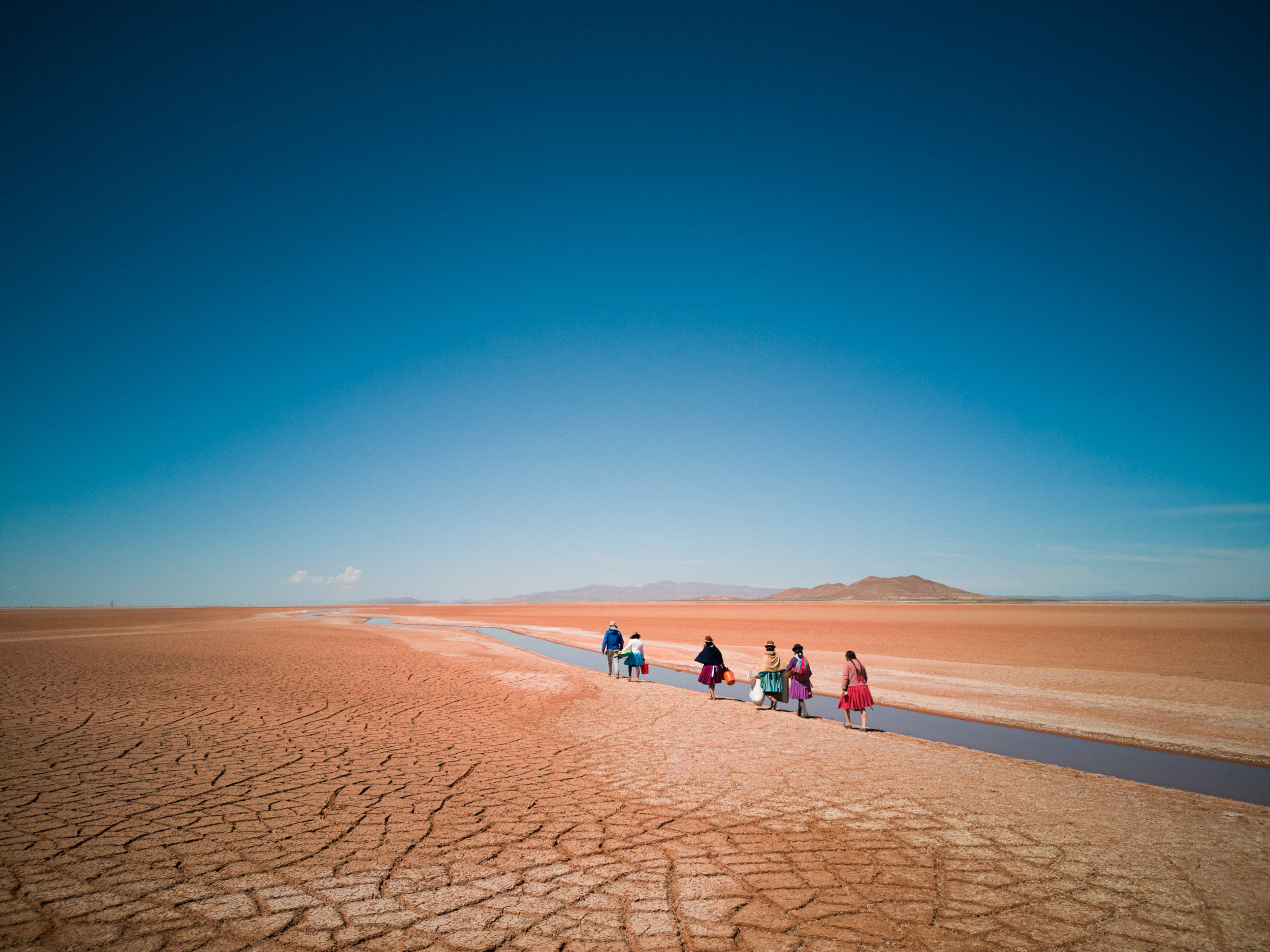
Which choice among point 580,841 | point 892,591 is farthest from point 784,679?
point 892,591

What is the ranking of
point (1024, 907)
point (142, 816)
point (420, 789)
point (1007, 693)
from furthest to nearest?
point (1007, 693)
point (420, 789)
point (142, 816)
point (1024, 907)

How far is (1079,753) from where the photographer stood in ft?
31.5

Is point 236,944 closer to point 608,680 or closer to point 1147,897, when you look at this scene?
point 1147,897

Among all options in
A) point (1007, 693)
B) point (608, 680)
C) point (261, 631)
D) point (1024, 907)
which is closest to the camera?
point (1024, 907)

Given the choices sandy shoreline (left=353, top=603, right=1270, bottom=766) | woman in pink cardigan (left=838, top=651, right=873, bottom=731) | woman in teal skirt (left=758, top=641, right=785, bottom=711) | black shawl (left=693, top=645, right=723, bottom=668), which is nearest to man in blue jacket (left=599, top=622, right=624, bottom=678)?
black shawl (left=693, top=645, right=723, bottom=668)

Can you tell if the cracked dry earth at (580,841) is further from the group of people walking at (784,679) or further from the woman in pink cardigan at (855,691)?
the group of people walking at (784,679)

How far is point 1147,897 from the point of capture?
474 centimetres

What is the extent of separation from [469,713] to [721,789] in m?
6.28

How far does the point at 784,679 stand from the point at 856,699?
1855 mm

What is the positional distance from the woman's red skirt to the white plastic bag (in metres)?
2.13

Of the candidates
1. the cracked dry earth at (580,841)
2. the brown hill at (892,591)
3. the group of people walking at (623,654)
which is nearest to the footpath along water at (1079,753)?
the cracked dry earth at (580,841)

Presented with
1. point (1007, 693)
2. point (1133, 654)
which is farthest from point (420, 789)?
point (1133, 654)

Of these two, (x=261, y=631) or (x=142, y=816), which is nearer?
(x=142, y=816)

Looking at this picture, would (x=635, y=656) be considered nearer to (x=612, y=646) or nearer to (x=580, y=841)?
(x=612, y=646)
